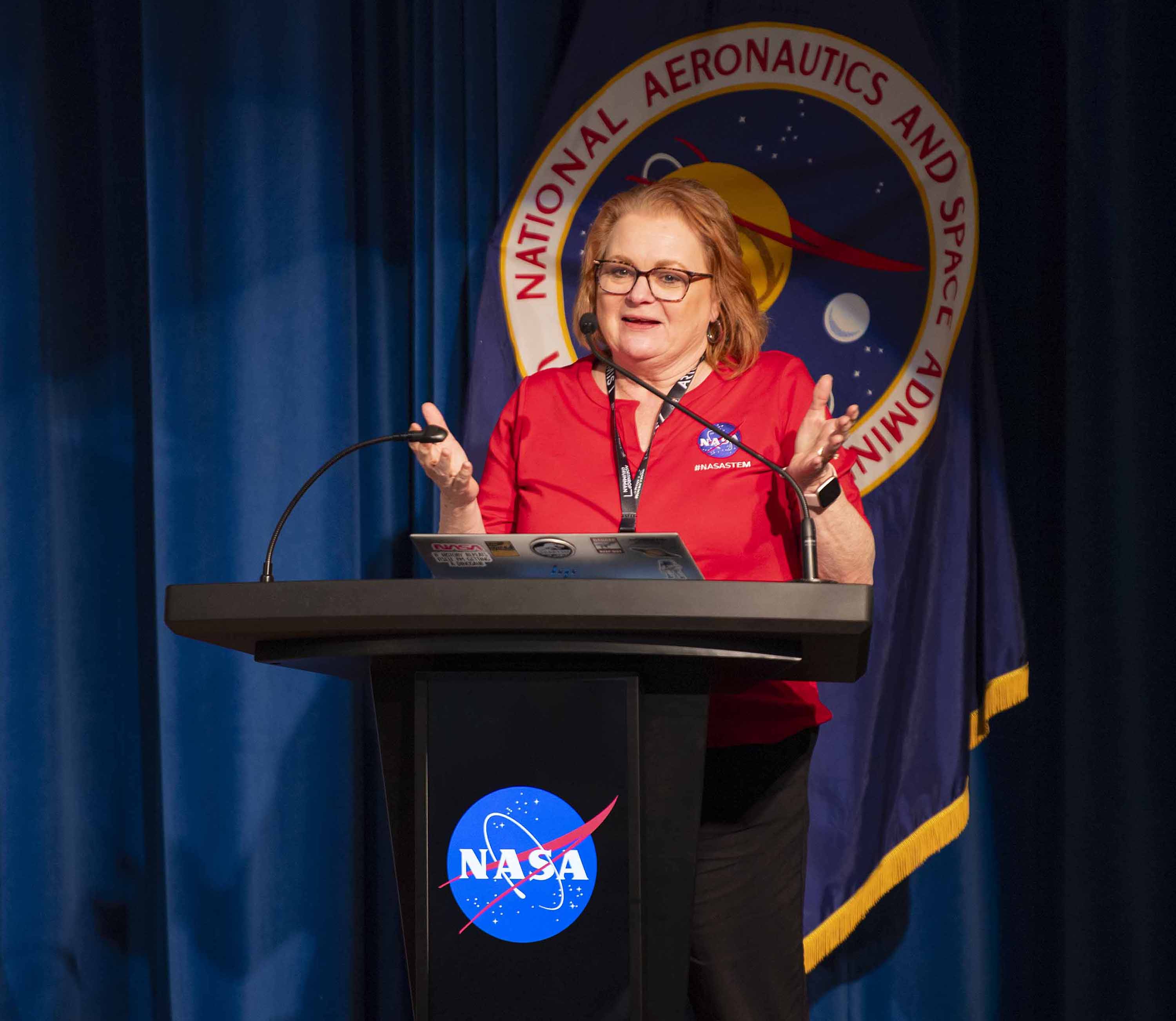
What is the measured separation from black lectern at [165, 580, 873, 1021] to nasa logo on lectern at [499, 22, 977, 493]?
129 cm

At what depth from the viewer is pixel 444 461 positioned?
1.29 metres

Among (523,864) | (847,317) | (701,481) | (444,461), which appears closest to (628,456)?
(701,481)

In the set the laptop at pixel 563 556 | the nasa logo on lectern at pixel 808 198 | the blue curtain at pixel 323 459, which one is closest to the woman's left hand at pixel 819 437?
the laptop at pixel 563 556

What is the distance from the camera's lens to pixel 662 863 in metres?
1.03

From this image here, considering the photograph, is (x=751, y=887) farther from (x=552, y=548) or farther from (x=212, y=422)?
(x=212, y=422)

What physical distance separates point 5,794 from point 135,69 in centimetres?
153

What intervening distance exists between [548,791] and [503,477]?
2.48ft

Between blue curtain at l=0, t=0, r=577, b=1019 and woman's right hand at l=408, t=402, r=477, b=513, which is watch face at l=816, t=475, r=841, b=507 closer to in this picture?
woman's right hand at l=408, t=402, r=477, b=513

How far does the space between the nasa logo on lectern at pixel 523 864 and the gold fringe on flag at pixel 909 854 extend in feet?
4.29

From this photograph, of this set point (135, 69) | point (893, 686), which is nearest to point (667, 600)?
point (893, 686)

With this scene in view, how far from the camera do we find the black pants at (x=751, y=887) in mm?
1339

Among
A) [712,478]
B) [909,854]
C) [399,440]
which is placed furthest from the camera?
[909,854]

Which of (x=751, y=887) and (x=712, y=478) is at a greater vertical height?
(x=712, y=478)

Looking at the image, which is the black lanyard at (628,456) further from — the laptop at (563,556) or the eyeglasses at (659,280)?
the laptop at (563,556)
